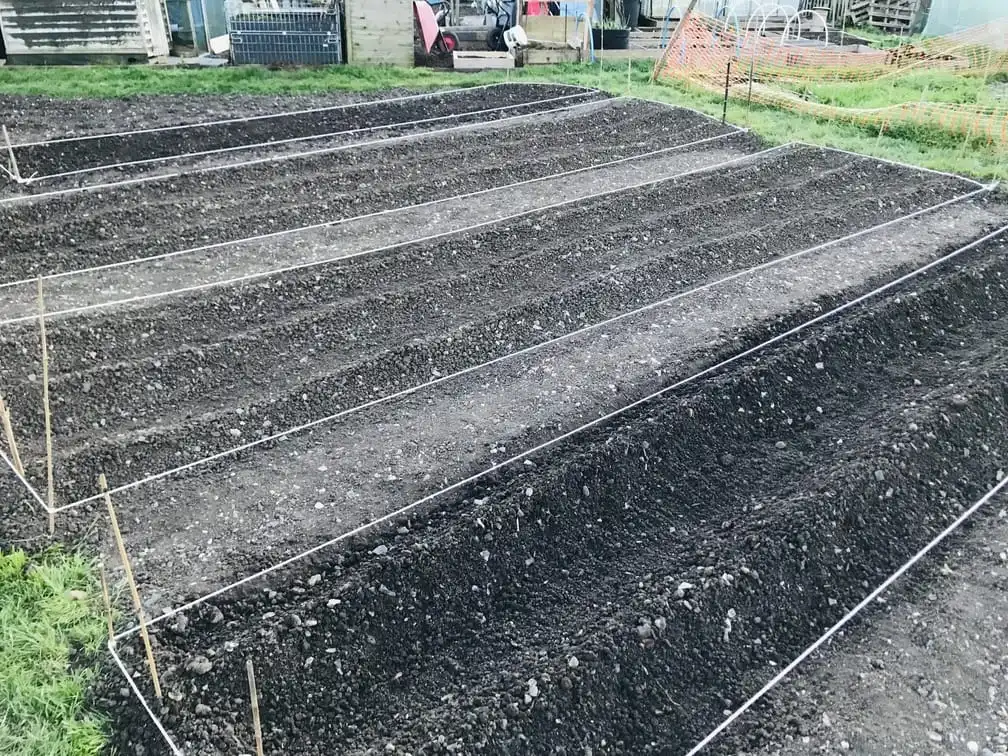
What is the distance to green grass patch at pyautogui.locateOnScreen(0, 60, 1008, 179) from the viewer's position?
7.98 meters

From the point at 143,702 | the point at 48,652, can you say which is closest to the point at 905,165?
the point at 143,702

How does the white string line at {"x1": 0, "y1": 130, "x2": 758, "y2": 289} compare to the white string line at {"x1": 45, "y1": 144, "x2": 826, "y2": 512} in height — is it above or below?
above

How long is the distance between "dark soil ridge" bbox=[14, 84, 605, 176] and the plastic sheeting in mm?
8571

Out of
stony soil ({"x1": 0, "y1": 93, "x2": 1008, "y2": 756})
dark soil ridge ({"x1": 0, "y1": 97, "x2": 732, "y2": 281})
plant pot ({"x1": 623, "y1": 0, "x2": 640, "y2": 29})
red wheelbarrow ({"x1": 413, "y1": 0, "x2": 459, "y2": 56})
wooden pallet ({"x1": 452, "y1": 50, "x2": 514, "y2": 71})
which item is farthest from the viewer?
plant pot ({"x1": 623, "y1": 0, "x2": 640, "y2": 29})

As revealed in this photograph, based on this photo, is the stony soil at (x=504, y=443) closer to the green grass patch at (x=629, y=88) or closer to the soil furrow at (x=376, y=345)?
the soil furrow at (x=376, y=345)

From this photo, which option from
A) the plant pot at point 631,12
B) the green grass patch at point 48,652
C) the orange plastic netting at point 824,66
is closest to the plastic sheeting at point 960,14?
the orange plastic netting at point 824,66

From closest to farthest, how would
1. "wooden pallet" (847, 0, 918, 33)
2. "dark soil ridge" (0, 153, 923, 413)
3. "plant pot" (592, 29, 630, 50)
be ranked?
"dark soil ridge" (0, 153, 923, 413), "plant pot" (592, 29, 630, 50), "wooden pallet" (847, 0, 918, 33)

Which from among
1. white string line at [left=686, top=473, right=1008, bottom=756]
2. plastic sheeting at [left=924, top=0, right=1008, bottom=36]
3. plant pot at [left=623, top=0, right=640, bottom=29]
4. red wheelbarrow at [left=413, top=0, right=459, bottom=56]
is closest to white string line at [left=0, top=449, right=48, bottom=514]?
white string line at [left=686, top=473, right=1008, bottom=756]

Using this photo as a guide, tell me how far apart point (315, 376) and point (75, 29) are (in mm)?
8161

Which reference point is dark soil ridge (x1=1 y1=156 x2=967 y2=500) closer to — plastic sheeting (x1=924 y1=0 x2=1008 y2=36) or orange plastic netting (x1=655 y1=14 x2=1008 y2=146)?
orange plastic netting (x1=655 y1=14 x2=1008 y2=146)

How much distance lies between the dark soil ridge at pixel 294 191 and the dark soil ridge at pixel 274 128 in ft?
2.55

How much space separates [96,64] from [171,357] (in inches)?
302

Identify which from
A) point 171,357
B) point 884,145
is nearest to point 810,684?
point 171,357

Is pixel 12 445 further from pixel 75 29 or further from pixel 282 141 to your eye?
pixel 75 29
